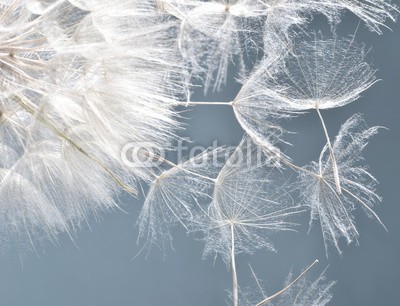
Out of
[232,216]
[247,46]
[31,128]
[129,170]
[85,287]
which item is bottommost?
[85,287]

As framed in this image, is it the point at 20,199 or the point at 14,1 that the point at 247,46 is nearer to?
the point at 14,1

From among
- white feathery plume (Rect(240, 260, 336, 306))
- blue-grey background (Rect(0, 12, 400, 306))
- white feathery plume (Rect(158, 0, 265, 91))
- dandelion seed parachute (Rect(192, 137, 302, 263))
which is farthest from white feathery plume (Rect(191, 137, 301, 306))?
blue-grey background (Rect(0, 12, 400, 306))

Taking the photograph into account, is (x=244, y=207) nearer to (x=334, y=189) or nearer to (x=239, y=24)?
(x=334, y=189)

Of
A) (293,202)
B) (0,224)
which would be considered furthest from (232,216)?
(0,224)

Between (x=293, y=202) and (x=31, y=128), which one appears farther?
(x=293, y=202)

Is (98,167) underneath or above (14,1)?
underneath

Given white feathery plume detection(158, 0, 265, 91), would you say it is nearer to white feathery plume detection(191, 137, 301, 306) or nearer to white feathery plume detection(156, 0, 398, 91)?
white feathery plume detection(156, 0, 398, 91)
